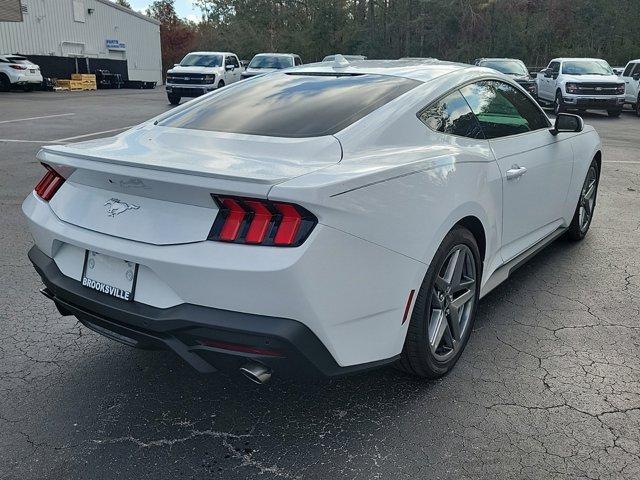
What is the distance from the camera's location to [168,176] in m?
2.31

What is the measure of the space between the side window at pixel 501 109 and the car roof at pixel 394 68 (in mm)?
197

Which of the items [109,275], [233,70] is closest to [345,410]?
[109,275]

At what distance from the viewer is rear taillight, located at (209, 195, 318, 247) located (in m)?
2.15

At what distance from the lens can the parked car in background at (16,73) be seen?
28.0 meters

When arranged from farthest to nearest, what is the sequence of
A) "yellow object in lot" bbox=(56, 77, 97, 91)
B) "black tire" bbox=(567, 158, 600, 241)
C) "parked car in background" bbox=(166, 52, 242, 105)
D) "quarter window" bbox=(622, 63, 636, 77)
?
"yellow object in lot" bbox=(56, 77, 97, 91) < "parked car in background" bbox=(166, 52, 242, 105) < "quarter window" bbox=(622, 63, 636, 77) < "black tire" bbox=(567, 158, 600, 241)

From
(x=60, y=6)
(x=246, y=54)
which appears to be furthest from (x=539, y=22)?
(x=60, y=6)

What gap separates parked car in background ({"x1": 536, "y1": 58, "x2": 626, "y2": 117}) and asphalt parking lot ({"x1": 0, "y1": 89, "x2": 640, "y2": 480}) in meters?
17.0

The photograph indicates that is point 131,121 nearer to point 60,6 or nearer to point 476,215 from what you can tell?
point 476,215

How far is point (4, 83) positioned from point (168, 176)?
30.9 meters

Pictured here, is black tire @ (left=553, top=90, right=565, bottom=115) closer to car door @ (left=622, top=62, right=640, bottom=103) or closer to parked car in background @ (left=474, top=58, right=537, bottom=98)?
parked car in background @ (left=474, top=58, right=537, bottom=98)

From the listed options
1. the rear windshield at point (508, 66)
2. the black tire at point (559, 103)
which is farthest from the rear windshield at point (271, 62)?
the black tire at point (559, 103)

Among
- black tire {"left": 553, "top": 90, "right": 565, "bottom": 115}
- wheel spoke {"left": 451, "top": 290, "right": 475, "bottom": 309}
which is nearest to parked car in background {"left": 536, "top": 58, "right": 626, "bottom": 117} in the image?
black tire {"left": 553, "top": 90, "right": 565, "bottom": 115}

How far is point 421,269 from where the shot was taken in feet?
8.68

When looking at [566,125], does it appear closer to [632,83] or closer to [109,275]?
[109,275]
